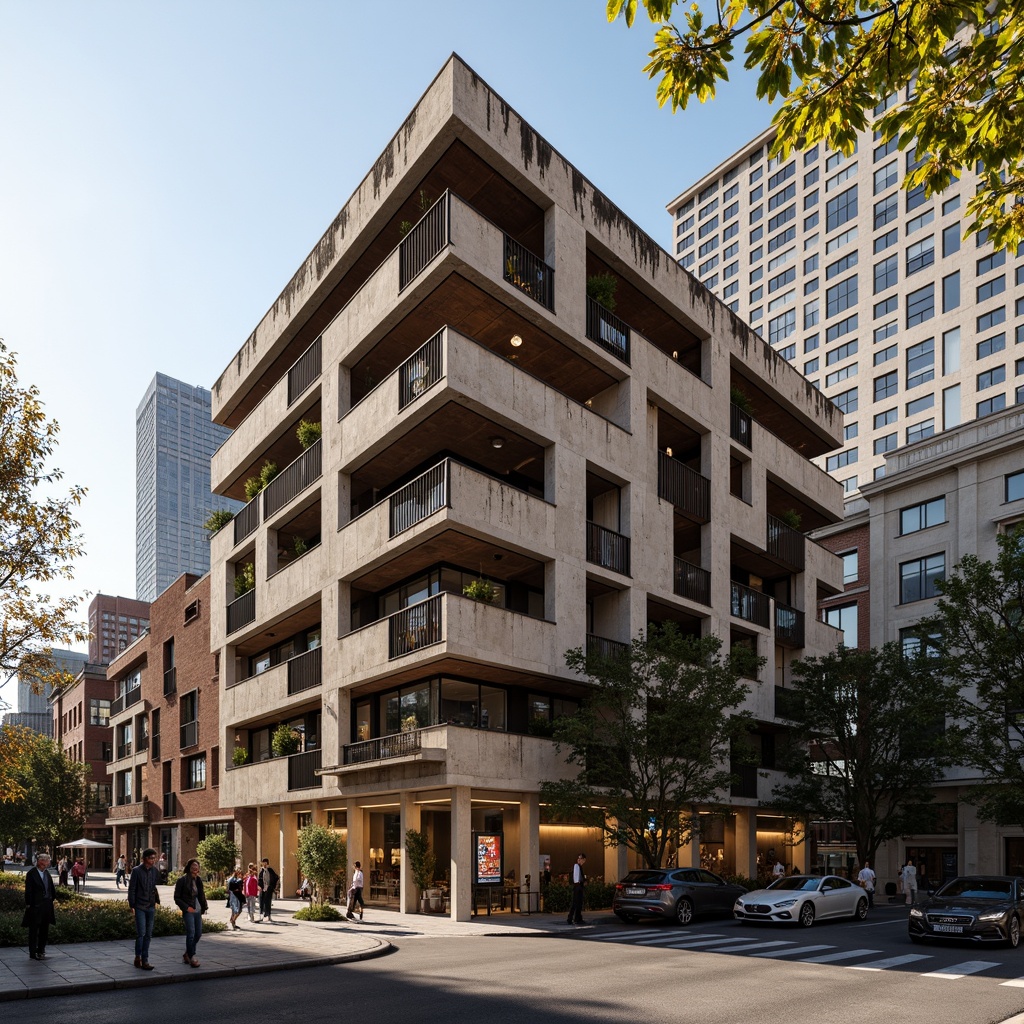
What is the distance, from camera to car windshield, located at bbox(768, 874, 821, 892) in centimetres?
2591

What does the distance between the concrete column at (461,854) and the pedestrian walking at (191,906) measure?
9.36m

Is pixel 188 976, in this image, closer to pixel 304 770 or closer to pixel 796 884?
pixel 796 884

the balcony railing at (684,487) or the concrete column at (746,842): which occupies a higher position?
the balcony railing at (684,487)

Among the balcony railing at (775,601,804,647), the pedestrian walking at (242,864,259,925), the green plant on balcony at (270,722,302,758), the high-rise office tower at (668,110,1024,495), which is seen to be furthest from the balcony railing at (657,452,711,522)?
the high-rise office tower at (668,110,1024,495)

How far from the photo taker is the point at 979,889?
2178 cm

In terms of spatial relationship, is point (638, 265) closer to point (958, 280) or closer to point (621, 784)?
point (621, 784)

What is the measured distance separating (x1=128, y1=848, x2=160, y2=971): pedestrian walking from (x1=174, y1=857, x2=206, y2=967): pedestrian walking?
0.47 m

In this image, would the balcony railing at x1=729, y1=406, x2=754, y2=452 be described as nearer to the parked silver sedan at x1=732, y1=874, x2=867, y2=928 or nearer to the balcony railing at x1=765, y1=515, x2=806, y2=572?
the balcony railing at x1=765, y1=515, x2=806, y2=572

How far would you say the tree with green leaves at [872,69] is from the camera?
7555mm

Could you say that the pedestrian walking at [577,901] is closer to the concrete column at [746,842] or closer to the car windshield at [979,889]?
the car windshield at [979,889]

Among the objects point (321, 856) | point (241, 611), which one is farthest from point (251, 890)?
point (241, 611)

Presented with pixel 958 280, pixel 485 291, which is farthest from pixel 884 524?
pixel 485 291

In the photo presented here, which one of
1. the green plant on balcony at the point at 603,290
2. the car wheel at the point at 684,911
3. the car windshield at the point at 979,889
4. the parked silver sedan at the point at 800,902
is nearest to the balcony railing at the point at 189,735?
the green plant on balcony at the point at 603,290

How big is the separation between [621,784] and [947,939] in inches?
406
